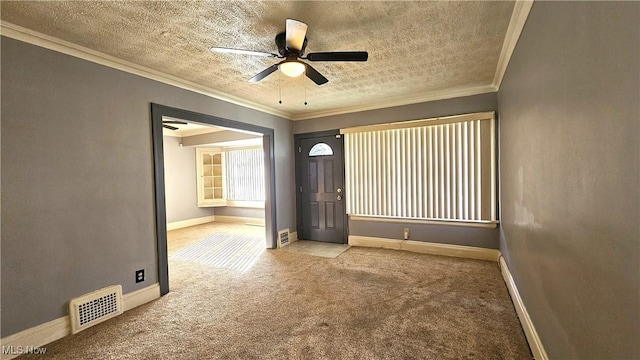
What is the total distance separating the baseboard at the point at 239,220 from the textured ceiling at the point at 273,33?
4442mm

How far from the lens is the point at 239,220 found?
7367mm

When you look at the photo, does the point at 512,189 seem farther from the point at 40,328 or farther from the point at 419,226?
the point at 40,328

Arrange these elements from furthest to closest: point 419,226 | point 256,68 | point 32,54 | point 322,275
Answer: point 419,226 → point 322,275 → point 256,68 → point 32,54

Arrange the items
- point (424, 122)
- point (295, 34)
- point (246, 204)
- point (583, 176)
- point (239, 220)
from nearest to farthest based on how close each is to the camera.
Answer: point (583, 176) < point (295, 34) < point (424, 122) < point (246, 204) < point (239, 220)

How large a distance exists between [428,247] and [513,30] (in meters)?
3.03

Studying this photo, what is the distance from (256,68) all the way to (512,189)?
2886mm

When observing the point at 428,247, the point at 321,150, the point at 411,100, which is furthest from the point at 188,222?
the point at 411,100

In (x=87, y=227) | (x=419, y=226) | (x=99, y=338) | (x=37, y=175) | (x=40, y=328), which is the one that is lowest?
(x=99, y=338)

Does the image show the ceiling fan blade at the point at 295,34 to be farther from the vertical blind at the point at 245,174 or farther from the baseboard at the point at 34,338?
the vertical blind at the point at 245,174

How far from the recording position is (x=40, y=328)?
6.91 ft

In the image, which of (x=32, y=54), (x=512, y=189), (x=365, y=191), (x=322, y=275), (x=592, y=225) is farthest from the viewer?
(x=365, y=191)

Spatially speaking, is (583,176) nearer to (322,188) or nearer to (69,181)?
(69,181)

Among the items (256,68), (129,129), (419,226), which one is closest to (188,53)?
(256,68)

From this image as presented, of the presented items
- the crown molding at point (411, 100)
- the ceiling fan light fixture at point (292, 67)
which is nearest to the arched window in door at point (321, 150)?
the crown molding at point (411, 100)
